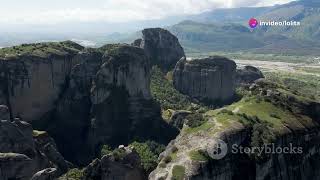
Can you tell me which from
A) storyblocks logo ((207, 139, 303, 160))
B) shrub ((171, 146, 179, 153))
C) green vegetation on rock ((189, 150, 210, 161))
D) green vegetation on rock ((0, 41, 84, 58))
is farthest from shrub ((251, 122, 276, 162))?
green vegetation on rock ((0, 41, 84, 58))

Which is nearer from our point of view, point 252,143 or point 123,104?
point 252,143

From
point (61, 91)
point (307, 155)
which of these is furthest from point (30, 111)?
point (307, 155)

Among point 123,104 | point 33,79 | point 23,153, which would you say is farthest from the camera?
point 123,104

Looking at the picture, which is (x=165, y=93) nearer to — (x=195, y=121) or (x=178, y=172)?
(x=195, y=121)

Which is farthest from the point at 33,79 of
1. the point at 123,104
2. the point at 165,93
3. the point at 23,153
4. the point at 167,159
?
the point at 167,159

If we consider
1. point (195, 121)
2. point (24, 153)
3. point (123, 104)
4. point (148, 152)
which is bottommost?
point (148, 152)

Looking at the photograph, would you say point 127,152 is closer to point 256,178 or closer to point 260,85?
point 256,178

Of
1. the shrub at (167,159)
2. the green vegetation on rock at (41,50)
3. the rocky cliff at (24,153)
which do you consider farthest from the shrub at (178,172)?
the green vegetation on rock at (41,50)

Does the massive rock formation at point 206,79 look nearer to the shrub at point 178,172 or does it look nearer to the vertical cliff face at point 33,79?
the vertical cliff face at point 33,79
